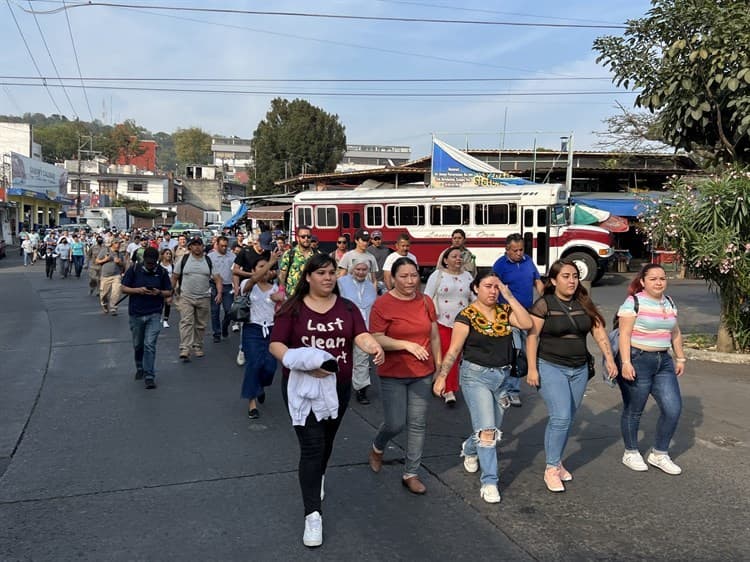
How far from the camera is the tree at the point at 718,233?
856 cm

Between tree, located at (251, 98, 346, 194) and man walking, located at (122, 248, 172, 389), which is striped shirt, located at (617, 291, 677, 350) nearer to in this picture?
man walking, located at (122, 248, 172, 389)

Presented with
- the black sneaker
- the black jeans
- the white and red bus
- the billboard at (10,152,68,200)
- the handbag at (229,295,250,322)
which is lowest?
the black sneaker

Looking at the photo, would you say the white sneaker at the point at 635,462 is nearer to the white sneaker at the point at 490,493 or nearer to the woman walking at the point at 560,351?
the woman walking at the point at 560,351

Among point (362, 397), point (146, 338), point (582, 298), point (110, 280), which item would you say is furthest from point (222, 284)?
point (582, 298)

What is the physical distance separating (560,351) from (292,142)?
51.9 m

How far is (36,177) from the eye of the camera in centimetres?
5409

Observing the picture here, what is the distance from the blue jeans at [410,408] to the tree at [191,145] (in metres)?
112

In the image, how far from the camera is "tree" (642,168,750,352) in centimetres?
856

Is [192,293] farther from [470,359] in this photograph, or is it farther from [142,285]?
[470,359]

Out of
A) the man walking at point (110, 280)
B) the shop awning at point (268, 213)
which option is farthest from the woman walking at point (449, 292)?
the shop awning at point (268, 213)

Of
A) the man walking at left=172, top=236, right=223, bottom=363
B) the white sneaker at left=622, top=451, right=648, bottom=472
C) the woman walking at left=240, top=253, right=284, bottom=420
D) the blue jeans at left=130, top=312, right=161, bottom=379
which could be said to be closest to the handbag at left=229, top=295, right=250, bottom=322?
the woman walking at left=240, top=253, right=284, bottom=420

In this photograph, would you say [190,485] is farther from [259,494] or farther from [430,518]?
[430,518]

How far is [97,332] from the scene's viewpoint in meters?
12.0

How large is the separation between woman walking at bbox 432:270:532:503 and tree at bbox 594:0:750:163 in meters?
5.73
